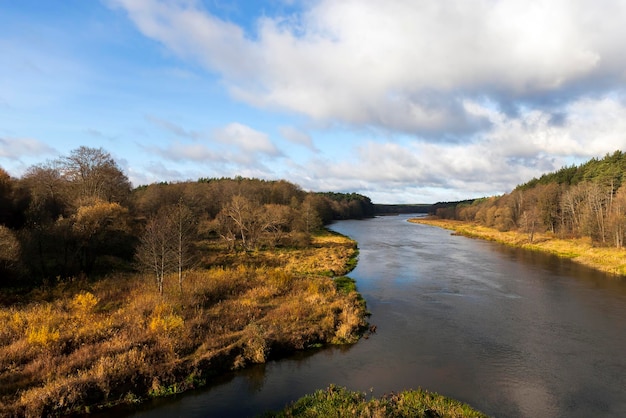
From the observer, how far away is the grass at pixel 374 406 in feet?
40.9

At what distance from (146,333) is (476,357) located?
52.7 ft

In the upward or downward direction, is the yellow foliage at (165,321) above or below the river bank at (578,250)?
below

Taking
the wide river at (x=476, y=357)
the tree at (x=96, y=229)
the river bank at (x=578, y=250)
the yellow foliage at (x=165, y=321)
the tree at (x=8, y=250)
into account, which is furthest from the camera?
the river bank at (x=578, y=250)

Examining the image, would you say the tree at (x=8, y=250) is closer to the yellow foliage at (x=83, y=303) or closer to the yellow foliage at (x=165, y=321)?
the yellow foliage at (x=83, y=303)

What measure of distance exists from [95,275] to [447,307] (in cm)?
2819

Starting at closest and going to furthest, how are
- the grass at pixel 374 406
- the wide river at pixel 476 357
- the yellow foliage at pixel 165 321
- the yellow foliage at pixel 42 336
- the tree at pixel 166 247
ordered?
1. the grass at pixel 374 406
2. the wide river at pixel 476 357
3. the yellow foliage at pixel 42 336
4. the yellow foliage at pixel 165 321
5. the tree at pixel 166 247

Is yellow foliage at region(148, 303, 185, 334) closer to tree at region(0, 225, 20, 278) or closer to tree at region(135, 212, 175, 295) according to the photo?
tree at region(135, 212, 175, 295)

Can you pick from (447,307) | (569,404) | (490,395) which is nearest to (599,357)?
(569,404)

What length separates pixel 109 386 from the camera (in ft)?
46.1

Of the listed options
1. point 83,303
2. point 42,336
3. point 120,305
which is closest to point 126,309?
point 120,305

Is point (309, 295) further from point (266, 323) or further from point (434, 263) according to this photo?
point (434, 263)

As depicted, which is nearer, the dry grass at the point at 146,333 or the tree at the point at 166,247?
the dry grass at the point at 146,333

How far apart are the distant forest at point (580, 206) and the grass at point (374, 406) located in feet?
172

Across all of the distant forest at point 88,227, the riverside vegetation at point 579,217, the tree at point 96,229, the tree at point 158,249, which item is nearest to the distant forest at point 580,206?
the riverside vegetation at point 579,217
